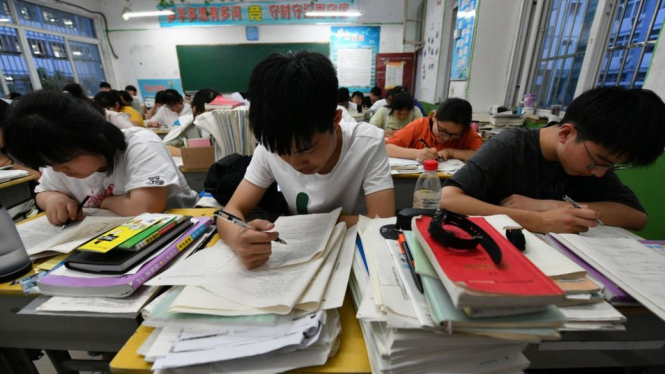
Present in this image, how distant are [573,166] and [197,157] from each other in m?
2.08

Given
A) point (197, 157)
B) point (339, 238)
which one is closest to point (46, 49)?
point (197, 157)

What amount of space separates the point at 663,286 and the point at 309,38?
669 centimetres

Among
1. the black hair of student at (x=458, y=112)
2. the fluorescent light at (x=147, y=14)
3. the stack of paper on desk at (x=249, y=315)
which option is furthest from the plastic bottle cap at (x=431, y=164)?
the fluorescent light at (x=147, y=14)

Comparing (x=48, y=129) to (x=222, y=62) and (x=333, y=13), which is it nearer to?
(x=333, y=13)

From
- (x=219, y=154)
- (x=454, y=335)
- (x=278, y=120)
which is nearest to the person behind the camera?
(x=454, y=335)

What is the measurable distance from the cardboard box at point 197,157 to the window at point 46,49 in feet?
13.1

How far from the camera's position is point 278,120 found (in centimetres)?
68

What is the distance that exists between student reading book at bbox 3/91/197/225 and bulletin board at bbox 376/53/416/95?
579cm

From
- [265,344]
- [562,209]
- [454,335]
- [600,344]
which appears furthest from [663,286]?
[265,344]

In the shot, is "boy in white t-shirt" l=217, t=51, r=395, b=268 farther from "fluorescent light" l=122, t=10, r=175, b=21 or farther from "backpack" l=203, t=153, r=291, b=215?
"fluorescent light" l=122, t=10, r=175, b=21

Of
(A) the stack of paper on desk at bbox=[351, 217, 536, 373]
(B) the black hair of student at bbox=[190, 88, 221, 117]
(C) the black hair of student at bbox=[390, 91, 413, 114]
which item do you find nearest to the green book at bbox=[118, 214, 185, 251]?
(A) the stack of paper on desk at bbox=[351, 217, 536, 373]

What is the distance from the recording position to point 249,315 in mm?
501

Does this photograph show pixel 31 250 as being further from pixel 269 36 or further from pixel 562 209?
pixel 269 36

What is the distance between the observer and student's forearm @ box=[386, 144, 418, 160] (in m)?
2.12
